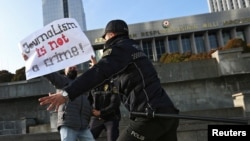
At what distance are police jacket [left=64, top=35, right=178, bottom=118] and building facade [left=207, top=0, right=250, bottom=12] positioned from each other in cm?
12179

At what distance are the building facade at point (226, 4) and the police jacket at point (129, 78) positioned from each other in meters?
122

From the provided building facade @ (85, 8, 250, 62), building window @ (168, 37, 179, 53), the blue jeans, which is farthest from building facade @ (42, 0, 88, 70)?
the blue jeans

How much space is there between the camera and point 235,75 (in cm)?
1962

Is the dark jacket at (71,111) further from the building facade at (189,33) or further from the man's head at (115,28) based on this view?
the building facade at (189,33)

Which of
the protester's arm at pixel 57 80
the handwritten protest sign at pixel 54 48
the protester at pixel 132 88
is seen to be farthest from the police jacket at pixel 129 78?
the protester's arm at pixel 57 80

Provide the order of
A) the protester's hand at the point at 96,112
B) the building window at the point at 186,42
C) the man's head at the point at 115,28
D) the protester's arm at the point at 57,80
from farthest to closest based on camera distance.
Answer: the building window at the point at 186,42
the protester's hand at the point at 96,112
the protester's arm at the point at 57,80
the man's head at the point at 115,28

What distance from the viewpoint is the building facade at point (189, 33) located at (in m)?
67.6

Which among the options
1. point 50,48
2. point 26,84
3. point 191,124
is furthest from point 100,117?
point 26,84

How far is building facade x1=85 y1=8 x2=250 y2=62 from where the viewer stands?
Result: 67562mm

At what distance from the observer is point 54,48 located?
561cm

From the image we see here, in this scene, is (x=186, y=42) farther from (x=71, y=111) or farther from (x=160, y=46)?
(x=71, y=111)

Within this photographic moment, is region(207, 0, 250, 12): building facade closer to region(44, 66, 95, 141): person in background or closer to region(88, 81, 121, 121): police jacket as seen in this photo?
region(88, 81, 121, 121): police jacket

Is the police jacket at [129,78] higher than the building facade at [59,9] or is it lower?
lower

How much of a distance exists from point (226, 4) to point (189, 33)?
68376mm
